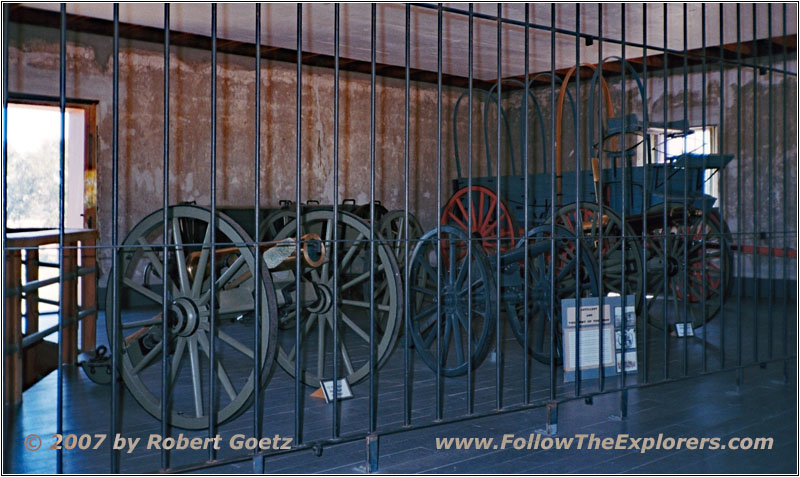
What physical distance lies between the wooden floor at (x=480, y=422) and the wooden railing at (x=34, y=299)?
0.69 ft

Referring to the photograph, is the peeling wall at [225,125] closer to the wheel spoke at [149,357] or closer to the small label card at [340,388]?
the wheel spoke at [149,357]

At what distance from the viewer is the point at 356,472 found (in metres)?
2.70

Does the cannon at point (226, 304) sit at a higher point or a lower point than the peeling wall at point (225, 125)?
lower

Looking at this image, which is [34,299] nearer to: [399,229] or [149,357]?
[149,357]

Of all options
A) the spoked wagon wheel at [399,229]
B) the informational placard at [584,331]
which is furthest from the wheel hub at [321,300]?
the spoked wagon wheel at [399,229]

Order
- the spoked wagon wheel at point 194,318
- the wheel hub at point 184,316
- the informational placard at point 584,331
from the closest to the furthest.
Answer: the spoked wagon wheel at point 194,318 < the wheel hub at point 184,316 < the informational placard at point 584,331

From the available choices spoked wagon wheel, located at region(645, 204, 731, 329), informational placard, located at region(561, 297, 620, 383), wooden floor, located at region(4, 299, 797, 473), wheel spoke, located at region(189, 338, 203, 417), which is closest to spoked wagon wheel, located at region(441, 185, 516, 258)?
spoked wagon wheel, located at region(645, 204, 731, 329)

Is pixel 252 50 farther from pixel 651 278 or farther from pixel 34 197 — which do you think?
pixel 651 278

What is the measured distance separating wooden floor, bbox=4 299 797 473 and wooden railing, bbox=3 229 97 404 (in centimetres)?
21

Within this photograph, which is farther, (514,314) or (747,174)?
(747,174)

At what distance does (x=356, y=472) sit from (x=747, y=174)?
7.05m

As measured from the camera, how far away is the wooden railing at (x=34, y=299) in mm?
3520

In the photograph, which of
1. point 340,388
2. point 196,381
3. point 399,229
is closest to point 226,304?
point 196,381

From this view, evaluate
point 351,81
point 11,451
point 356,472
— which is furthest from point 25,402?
point 351,81
